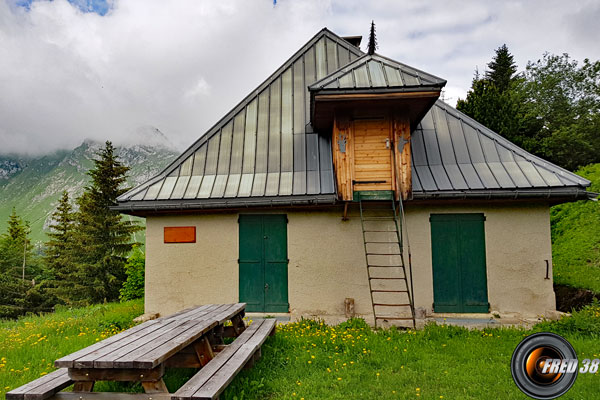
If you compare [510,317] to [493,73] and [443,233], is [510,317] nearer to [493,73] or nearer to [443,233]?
[443,233]

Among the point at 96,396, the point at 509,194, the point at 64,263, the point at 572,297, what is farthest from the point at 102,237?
the point at 572,297

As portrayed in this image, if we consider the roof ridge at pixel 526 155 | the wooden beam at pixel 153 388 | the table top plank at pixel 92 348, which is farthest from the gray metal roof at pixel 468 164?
the wooden beam at pixel 153 388

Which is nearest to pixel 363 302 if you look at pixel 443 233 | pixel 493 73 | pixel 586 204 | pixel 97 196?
pixel 443 233

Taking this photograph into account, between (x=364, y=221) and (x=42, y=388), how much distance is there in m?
5.93

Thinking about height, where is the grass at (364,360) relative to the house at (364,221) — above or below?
below

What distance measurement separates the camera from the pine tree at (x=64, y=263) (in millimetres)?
24641

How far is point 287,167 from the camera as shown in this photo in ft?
27.0

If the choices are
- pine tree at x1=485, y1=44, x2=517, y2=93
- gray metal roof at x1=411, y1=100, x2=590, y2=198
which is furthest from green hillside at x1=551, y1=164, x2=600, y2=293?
pine tree at x1=485, y1=44, x2=517, y2=93

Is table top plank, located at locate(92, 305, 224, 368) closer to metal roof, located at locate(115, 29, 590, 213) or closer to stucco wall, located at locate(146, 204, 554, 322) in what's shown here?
stucco wall, located at locate(146, 204, 554, 322)

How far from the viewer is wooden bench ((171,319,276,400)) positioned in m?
2.99

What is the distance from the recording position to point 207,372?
3.48m

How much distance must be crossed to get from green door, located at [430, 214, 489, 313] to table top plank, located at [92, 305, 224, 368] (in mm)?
4954

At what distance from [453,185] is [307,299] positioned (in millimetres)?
3898

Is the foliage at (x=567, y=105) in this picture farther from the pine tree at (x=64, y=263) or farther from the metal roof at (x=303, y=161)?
the pine tree at (x=64, y=263)
